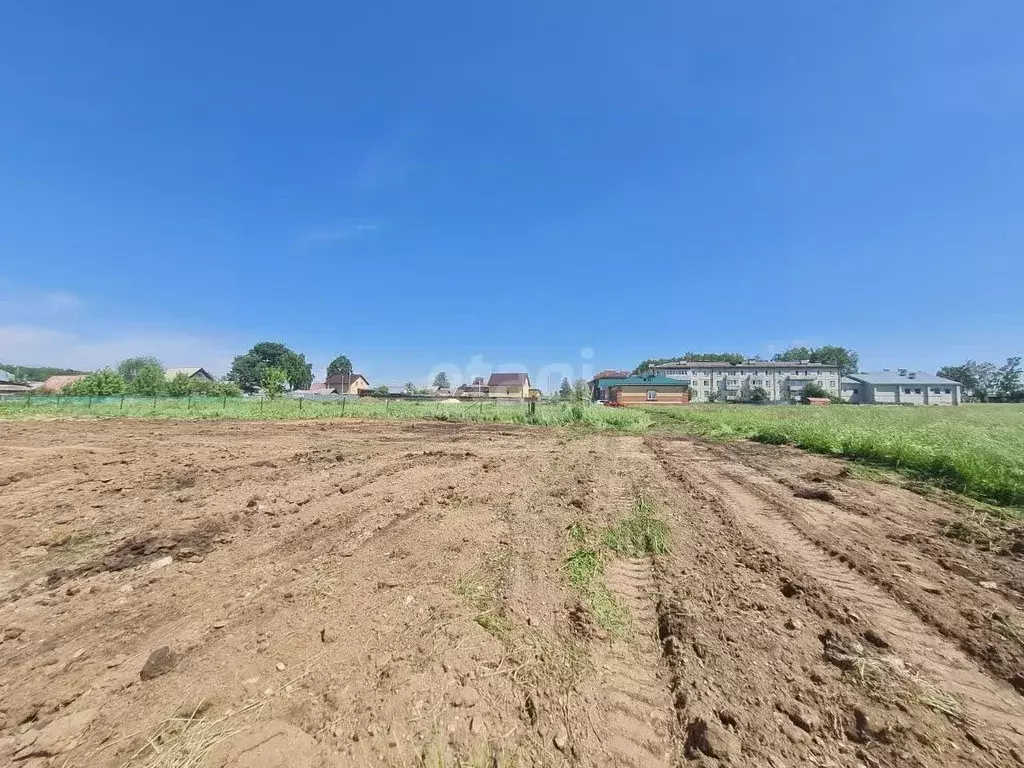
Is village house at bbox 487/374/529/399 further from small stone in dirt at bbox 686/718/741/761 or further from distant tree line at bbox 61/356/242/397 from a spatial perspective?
small stone in dirt at bbox 686/718/741/761

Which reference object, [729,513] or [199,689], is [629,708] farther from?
[729,513]

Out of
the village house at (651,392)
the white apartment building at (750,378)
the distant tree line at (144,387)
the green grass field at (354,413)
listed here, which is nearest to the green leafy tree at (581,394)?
the green grass field at (354,413)

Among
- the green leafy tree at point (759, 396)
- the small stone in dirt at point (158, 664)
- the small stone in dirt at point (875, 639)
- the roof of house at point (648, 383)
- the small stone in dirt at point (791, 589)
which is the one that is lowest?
the small stone in dirt at point (158, 664)

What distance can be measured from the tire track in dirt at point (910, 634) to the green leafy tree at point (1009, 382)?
118 m

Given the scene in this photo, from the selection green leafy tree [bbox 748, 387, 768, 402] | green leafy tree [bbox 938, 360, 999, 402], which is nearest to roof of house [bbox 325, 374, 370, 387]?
green leafy tree [bbox 748, 387, 768, 402]

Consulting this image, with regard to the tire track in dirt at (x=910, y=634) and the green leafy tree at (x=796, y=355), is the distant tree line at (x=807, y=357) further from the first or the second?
the tire track in dirt at (x=910, y=634)

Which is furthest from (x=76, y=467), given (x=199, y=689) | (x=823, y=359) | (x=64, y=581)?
(x=823, y=359)

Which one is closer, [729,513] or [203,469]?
[729,513]

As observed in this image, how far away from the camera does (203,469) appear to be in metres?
7.71

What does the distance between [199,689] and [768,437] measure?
57.6 feet

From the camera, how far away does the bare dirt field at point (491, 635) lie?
1918mm

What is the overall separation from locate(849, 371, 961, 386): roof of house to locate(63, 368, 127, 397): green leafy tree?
377 ft

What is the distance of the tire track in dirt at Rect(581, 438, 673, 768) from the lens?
189 cm

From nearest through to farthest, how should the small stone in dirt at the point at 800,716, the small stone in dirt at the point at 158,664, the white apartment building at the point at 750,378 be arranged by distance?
the small stone in dirt at the point at 800,716 < the small stone in dirt at the point at 158,664 < the white apartment building at the point at 750,378
